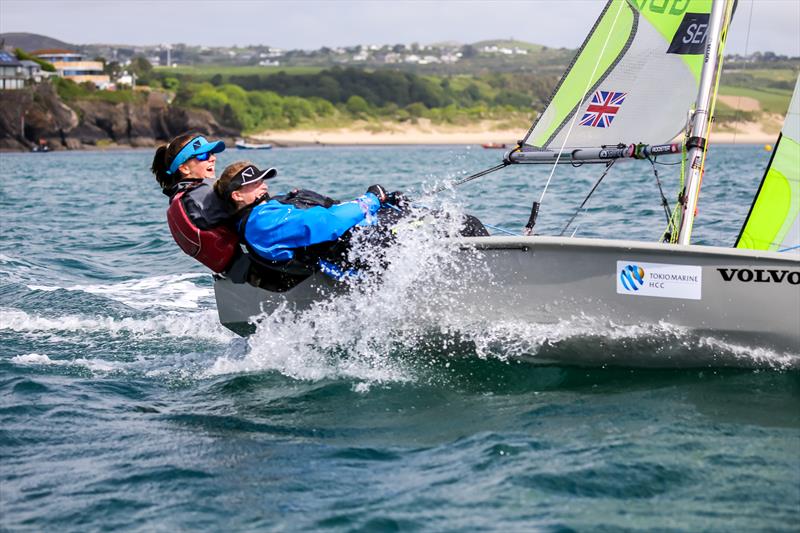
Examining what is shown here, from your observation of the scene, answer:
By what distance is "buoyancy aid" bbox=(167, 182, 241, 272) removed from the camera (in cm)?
564

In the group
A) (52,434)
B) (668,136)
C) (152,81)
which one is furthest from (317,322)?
(152,81)

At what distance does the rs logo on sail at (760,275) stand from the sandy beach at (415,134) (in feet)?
344

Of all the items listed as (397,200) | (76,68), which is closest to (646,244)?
(397,200)

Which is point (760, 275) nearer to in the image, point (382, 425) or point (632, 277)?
point (632, 277)

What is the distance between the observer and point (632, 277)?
5176 millimetres

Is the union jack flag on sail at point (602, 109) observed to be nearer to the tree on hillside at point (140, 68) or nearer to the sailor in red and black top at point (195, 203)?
the sailor in red and black top at point (195, 203)

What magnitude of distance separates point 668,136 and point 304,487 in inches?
145

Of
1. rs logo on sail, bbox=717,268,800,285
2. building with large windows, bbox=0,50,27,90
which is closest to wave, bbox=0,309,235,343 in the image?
rs logo on sail, bbox=717,268,800,285

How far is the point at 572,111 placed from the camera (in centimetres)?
688

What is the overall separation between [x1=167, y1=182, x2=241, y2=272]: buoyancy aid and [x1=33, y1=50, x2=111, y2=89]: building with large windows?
115548mm

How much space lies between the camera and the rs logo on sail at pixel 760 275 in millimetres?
4945

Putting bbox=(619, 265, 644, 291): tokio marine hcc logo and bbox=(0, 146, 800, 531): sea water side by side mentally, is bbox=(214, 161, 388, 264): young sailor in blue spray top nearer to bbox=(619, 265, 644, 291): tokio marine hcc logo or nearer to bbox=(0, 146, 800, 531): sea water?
bbox=(0, 146, 800, 531): sea water

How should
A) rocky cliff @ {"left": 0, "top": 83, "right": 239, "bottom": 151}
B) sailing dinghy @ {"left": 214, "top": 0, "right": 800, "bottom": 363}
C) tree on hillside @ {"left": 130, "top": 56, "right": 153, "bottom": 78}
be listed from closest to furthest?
sailing dinghy @ {"left": 214, "top": 0, "right": 800, "bottom": 363} < rocky cliff @ {"left": 0, "top": 83, "right": 239, "bottom": 151} < tree on hillside @ {"left": 130, "top": 56, "right": 153, "bottom": 78}

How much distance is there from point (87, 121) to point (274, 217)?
287 ft
